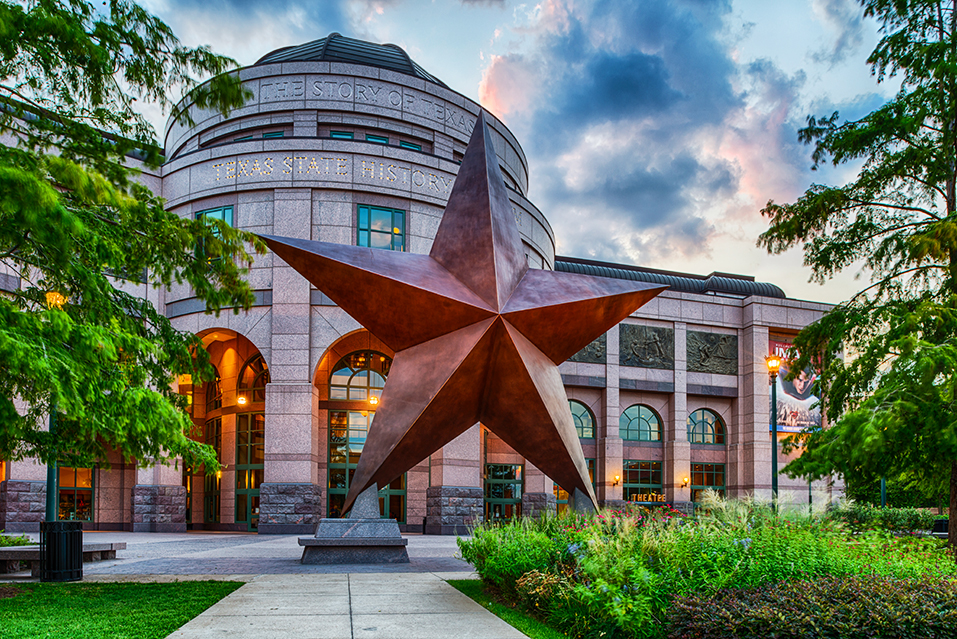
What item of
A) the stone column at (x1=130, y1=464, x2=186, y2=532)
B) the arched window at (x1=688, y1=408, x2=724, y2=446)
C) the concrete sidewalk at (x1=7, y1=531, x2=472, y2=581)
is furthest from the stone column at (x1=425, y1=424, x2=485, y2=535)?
the arched window at (x1=688, y1=408, x2=724, y2=446)

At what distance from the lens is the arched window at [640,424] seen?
126 feet

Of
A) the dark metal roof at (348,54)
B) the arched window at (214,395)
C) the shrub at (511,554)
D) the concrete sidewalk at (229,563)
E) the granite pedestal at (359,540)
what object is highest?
the dark metal roof at (348,54)

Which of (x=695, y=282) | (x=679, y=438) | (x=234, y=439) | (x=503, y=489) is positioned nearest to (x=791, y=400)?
(x=679, y=438)

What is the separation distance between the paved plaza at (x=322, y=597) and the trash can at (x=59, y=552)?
44 cm

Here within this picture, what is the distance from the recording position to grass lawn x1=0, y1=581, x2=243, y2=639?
7.68 meters

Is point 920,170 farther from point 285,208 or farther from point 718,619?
point 285,208

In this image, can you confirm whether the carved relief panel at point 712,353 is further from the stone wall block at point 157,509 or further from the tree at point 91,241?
the tree at point 91,241

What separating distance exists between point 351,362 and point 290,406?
433cm

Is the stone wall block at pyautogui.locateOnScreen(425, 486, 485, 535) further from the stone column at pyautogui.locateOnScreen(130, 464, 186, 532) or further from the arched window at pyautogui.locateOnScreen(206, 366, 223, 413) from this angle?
the arched window at pyautogui.locateOnScreen(206, 366, 223, 413)

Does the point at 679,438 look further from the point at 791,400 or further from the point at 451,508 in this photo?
the point at 451,508

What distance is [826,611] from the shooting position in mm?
5969

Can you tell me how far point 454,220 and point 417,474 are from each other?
19.6 m

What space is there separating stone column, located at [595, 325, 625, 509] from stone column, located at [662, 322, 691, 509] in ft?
9.55

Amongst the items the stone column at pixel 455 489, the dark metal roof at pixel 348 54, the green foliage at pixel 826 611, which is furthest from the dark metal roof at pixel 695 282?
the green foliage at pixel 826 611
